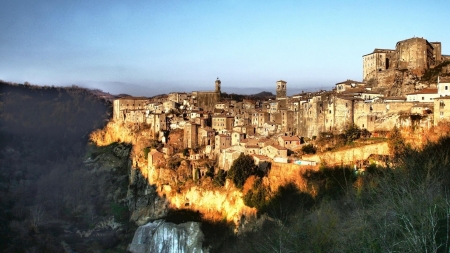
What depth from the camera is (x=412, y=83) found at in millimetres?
40438

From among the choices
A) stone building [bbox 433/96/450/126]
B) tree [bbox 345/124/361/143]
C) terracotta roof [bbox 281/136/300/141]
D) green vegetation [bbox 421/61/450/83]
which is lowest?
terracotta roof [bbox 281/136/300/141]

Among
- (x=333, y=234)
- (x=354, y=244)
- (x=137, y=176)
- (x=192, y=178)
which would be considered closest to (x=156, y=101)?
(x=137, y=176)

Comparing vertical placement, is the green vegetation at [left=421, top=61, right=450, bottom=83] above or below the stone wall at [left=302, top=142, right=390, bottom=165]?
above

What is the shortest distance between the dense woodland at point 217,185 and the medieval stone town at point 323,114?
253 centimetres

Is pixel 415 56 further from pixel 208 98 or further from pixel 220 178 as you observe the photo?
pixel 208 98

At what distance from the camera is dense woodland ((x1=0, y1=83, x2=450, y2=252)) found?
17.8 metres

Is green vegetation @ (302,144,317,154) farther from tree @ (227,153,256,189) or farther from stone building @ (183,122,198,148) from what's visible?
stone building @ (183,122,198,148)

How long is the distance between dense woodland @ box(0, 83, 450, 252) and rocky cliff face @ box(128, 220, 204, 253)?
3.21 feet

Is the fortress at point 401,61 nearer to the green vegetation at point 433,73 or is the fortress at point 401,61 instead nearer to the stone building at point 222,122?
the green vegetation at point 433,73

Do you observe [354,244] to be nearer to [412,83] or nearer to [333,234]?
[333,234]

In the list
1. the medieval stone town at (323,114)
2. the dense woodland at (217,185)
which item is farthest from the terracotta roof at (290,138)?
the dense woodland at (217,185)

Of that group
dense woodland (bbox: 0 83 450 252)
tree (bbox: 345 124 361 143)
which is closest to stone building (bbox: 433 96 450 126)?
dense woodland (bbox: 0 83 450 252)

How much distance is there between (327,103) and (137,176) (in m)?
22.8

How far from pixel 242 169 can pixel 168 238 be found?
30.5 ft
